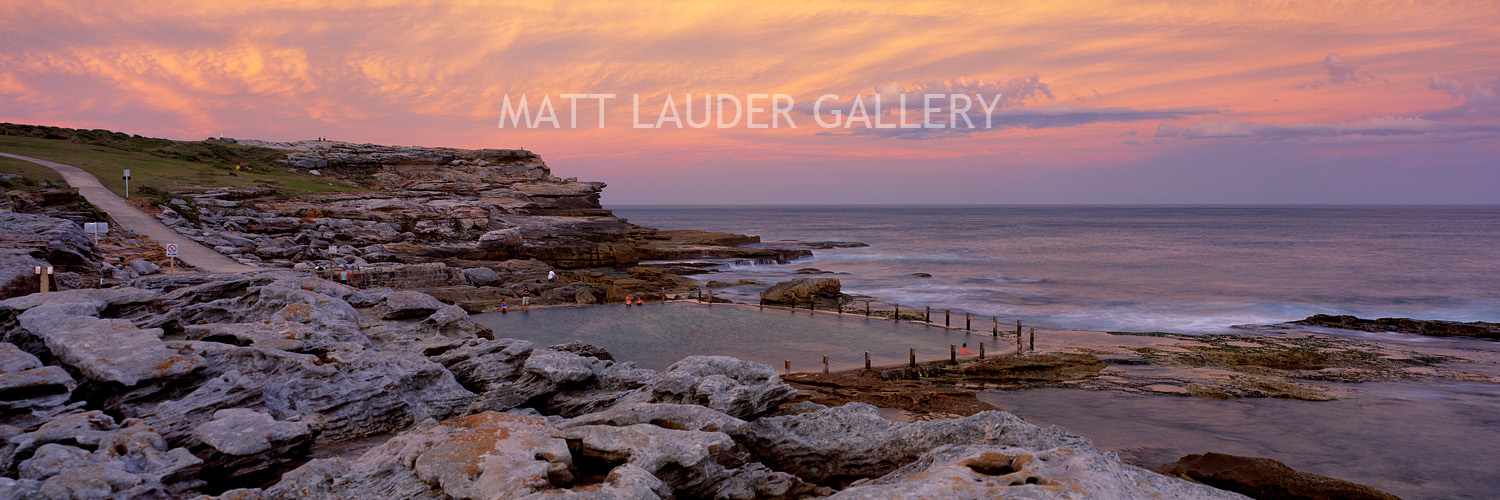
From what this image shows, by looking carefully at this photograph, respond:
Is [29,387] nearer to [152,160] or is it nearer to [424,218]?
[424,218]

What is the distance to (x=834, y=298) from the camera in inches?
1432

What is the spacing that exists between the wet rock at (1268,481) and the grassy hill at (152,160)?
50.3 metres

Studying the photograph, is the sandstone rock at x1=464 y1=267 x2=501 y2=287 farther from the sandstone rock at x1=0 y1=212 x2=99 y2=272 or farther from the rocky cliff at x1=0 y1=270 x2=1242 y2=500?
the rocky cliff at x1=0 y1=270 x2=1242 y2=500

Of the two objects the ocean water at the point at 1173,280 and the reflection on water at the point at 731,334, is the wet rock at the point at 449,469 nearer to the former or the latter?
the reflection on water at the point at 731,334

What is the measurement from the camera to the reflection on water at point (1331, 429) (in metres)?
13.7

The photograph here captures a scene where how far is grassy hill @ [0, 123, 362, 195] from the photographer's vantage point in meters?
44.8

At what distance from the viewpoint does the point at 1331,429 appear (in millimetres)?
15922

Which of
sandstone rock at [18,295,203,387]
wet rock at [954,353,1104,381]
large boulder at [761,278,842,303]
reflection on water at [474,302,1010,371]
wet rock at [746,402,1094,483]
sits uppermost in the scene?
sandstone rock at [18,295,203,387]

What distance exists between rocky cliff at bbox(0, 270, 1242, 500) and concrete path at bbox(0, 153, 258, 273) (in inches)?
566

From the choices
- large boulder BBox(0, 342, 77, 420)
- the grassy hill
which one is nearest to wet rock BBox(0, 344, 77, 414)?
large boulder BBox(0, 342, 77, 420)

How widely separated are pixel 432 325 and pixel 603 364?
229 inches

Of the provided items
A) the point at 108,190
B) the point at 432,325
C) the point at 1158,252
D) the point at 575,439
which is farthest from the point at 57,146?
the point at 1158,252

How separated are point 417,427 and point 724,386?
175 inches

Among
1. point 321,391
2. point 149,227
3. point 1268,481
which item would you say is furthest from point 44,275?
point 1268,481
